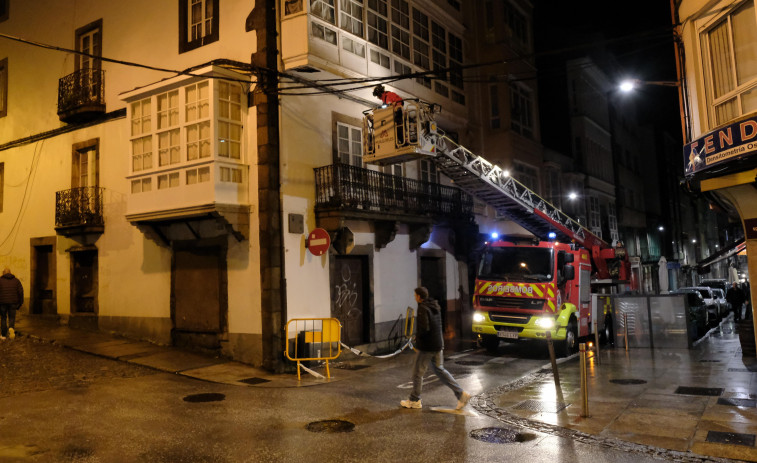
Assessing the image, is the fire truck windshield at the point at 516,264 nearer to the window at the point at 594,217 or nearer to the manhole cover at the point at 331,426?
the manhole cover at the point at 331,426

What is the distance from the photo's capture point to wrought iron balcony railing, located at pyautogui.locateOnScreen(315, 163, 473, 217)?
45.8 feet

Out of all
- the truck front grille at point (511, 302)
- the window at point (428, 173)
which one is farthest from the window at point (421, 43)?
the truck front grille at point (511, 302)

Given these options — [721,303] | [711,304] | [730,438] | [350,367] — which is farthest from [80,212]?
[721,303]

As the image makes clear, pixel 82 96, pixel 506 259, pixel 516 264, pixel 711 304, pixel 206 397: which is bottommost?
pixel 206 397

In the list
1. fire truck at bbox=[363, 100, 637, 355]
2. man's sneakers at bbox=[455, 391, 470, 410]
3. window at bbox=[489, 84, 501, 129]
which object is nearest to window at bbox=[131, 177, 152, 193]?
fire truck at bbox=[363, 100, 637, 355]

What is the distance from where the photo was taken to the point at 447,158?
45.1 feet

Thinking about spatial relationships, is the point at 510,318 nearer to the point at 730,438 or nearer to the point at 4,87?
the point at 730,438

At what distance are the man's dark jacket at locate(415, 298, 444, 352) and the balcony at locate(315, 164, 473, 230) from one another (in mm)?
5495

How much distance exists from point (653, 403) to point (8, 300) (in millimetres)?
15683

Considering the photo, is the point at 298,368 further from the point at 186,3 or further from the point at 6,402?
the point at 186,3

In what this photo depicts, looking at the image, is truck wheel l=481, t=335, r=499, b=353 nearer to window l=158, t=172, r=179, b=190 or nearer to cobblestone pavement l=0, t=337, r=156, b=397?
cobblestone pavement l=0, t=337, r=156, b=397

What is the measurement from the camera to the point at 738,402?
876 cm

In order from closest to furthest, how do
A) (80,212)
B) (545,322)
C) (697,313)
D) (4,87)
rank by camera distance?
1. (545,322)
2. (80,212)
3. (697,313)
4. (4,87)

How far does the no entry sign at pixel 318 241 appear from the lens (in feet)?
42.4
